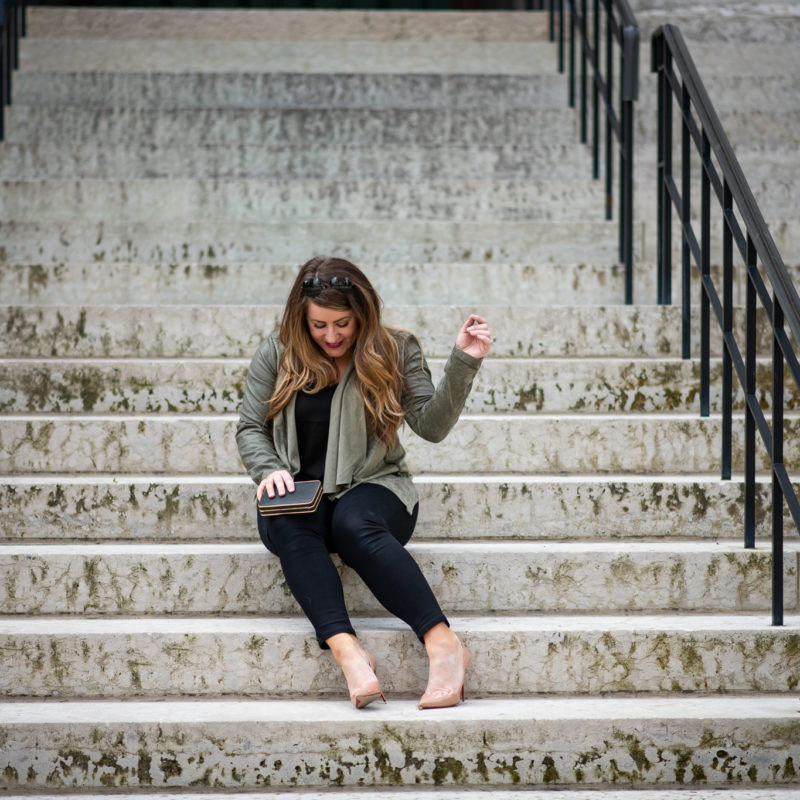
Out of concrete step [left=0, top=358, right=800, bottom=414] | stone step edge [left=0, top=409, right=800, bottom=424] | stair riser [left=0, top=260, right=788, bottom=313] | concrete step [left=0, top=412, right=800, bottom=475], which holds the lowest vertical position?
concrete step [left=0, top=412, right=800, bottom=475]

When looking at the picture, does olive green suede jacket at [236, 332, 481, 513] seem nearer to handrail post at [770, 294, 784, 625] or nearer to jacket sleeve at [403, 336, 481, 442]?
jacket sleeve at [403, 336, 481, 442]

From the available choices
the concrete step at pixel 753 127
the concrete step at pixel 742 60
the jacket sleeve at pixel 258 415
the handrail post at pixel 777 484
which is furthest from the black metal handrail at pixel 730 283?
the concrete step at pixel 742 60

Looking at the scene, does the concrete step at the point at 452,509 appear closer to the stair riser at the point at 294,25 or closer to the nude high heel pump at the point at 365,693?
the nude high heel pump at the point at 365,693

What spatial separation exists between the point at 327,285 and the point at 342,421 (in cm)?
34

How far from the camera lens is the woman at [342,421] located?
2527mm

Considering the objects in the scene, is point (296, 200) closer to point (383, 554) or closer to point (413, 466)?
point (413, 466)

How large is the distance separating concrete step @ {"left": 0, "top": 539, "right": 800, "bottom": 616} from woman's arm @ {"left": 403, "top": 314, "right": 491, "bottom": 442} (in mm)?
330

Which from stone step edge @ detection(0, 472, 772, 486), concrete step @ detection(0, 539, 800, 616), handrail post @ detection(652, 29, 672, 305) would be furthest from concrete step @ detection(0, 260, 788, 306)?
concrete step @ detection(0, 539, 800, 616)

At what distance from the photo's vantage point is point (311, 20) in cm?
633

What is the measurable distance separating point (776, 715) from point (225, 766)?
1192mm

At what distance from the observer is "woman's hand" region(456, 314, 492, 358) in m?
2.60

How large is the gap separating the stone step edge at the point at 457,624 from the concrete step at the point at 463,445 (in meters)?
0.54

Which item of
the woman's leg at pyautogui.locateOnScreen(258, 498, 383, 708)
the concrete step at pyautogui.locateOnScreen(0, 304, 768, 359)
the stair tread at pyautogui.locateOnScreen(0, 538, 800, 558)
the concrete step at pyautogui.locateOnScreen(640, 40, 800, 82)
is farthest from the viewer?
the concrete step at pyautogui.locateOnScreen(640, 40, 800, 82)

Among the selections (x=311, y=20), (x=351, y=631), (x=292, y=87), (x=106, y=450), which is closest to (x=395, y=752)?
(x=351, y=631)
